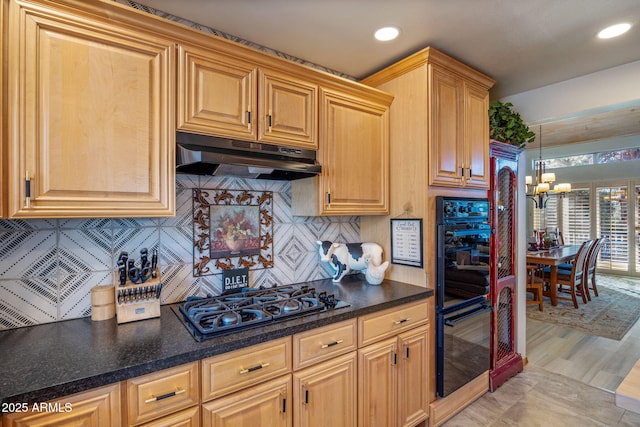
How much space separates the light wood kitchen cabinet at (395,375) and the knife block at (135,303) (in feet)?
3.65

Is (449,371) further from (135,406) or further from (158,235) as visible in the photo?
(158,235)

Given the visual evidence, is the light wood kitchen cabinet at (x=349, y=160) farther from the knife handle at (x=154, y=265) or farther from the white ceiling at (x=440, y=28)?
the knife handle at (x=154, y=265)

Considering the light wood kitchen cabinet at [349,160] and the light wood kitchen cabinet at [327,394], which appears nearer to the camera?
the light wood kitchen cabinet at [327,394]

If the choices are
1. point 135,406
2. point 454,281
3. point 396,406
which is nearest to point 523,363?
point 454,281

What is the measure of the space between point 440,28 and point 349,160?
0.97 metres

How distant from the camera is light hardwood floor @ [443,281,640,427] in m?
2.26

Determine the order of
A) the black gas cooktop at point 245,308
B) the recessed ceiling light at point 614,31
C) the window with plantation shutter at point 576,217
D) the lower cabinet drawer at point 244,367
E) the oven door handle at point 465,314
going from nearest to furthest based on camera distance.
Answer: the lower cabinet drawer at point 244,367 < the black gas cooktop at point 245,308 < the recessed ceiling light at point 614,31 < the oven door handle at point 465,314 < the window with plantation shutter at point 576,217

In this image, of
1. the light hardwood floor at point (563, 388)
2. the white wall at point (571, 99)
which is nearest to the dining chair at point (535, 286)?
the light hardwood floor at point (563, 388)

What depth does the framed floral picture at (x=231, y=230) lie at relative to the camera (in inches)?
76.0

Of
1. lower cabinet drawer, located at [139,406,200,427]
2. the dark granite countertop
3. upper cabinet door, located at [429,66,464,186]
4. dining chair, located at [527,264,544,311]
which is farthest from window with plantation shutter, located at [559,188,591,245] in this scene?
lower cabinet drawer, located at [139,406,200,427]

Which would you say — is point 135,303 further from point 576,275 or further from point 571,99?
point 576,275

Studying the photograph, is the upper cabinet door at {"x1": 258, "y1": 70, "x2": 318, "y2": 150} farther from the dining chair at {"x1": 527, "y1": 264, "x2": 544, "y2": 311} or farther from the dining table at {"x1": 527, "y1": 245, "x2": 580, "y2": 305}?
the dining chair at {"x1": 527, "y1": 264, "x2": 544, "y2": 311}

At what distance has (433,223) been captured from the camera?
7.14 feet

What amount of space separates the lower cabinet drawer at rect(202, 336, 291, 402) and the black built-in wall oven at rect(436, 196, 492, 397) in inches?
48.7
